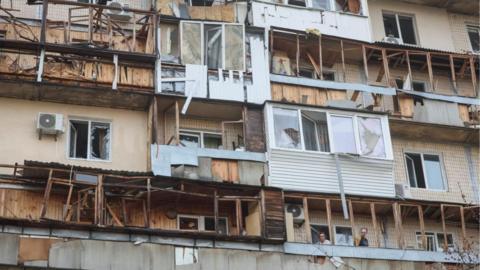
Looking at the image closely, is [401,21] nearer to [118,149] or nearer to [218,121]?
[218,121]

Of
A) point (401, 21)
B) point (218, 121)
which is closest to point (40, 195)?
point (218, 121)

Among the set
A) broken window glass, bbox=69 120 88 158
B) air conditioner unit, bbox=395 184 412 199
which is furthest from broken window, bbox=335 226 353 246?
broken window glass, bbox=69 120 88 158

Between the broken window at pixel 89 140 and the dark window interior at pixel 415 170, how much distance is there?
Result: 361 inches

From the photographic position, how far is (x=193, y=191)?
2361 cm

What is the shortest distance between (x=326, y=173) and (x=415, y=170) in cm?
404

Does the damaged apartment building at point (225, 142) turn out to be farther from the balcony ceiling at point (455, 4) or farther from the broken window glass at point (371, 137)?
the balcony ceiling at point (455, 4)

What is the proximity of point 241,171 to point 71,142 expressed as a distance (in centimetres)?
462

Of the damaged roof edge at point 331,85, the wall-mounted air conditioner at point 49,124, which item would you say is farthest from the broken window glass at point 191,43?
the wall-mounted air conditioner at point 49,124

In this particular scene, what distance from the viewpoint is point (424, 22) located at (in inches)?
1211

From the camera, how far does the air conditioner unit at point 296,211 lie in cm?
2448

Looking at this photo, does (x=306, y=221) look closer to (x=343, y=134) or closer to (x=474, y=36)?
(x=343, y=134)

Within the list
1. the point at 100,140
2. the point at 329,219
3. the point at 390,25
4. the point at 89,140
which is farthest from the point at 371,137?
the point at 89,140

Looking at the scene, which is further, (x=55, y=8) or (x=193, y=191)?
(x=55, y=8)

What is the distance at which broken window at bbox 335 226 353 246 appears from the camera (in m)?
25.2
